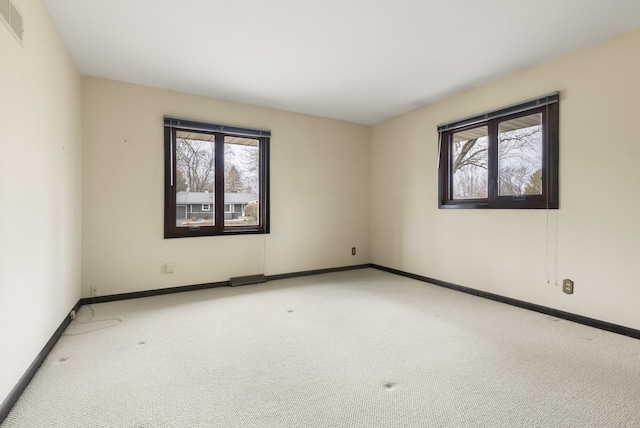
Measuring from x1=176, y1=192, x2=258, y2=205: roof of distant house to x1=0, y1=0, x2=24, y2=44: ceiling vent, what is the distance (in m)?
2.16

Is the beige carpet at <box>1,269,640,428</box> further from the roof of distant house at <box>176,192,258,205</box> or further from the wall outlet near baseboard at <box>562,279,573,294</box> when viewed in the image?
the roof of distant house at <box>176,192,258,205</box>

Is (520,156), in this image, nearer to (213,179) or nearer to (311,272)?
(311,272)

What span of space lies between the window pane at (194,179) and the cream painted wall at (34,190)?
108 centimetres

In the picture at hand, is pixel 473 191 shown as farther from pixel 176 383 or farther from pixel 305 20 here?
pixel 176 383

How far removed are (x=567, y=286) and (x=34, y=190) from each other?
432 cm

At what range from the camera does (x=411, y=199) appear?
4.46 meters

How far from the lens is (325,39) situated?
8.52 feet

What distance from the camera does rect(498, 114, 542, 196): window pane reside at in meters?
3.06

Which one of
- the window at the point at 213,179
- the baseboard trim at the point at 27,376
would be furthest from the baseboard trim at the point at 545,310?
the baseboard trim at the point at 27,376

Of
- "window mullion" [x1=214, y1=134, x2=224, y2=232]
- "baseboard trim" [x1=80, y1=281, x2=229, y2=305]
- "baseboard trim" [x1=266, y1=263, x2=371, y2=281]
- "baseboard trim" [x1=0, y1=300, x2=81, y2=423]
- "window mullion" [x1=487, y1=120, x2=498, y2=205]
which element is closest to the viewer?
"baseboard trim" [x1=0, y1=300, x2=81, y2=423]

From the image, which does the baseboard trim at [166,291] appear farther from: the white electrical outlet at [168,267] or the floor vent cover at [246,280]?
the white electrical outlet at [168,267]

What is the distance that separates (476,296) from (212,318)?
9.73ft

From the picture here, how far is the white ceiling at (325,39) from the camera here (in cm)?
219

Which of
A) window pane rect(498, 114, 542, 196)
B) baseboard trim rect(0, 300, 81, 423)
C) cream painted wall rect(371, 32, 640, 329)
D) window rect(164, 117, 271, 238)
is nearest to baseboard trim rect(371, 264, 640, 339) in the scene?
cream painted wall rect(371, 32, 640, 329)
